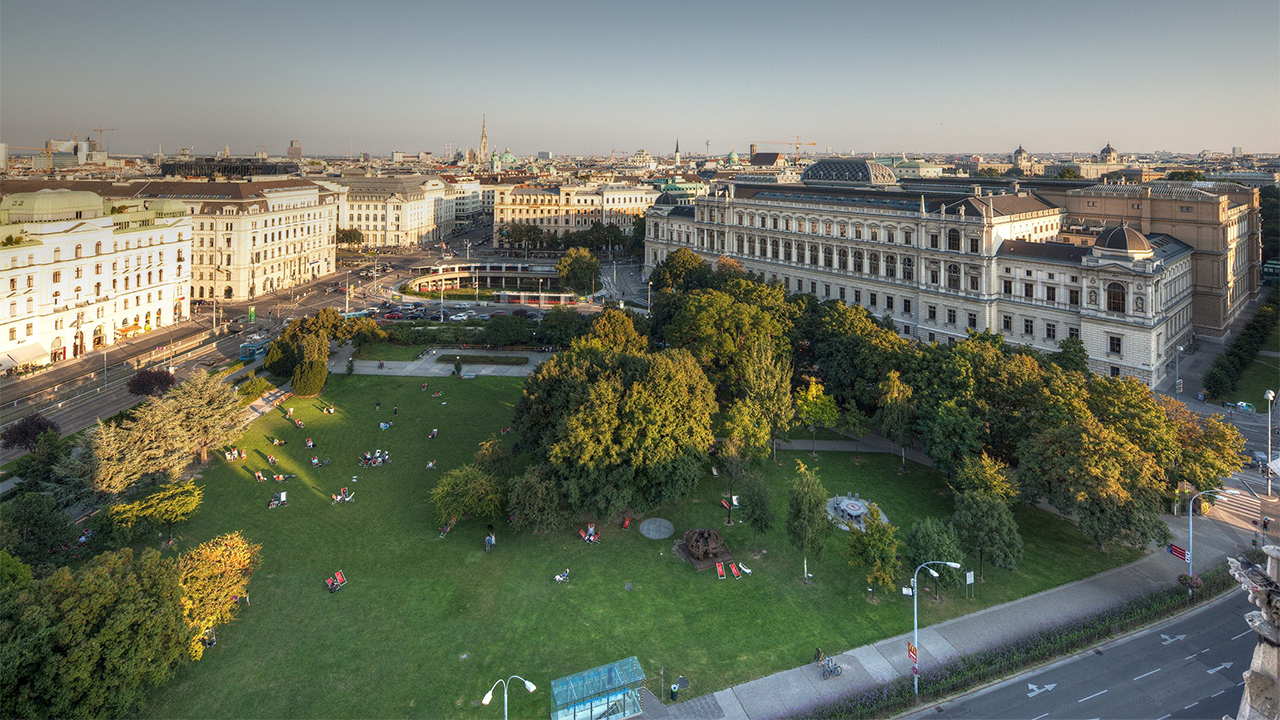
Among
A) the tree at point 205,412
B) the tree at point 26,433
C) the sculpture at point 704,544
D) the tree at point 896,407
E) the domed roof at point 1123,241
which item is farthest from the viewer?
the domed roof at point 1123,241

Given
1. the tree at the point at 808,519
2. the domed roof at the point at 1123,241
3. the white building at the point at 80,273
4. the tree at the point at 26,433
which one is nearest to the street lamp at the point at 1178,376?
the domed roof at the point at 1123,241

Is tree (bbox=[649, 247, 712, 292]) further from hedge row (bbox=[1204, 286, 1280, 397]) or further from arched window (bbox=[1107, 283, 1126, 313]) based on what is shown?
hedge row (bbox=[1204, 286, 1280, 397])

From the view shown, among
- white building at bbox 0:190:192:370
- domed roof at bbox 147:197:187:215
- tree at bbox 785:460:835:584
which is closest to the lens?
tree at bbox 785:460:835:584

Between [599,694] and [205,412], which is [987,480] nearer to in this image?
[599,694]

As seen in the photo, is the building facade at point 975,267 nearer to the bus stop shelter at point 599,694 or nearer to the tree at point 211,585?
the bus stop shelter at point 599,694

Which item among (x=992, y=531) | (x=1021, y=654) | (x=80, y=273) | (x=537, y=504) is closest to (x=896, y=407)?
(x=992, y=531)

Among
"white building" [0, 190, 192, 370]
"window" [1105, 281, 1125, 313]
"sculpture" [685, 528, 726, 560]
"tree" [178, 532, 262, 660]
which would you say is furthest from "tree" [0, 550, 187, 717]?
"window" [1105, 281, 1125, 313]
